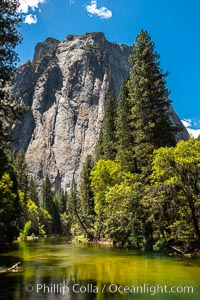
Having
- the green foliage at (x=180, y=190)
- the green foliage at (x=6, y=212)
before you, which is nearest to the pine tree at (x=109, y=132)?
the green foliage at (x=6, y=212)

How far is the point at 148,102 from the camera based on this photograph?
35375 millimetres

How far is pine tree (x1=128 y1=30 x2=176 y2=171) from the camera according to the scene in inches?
1347

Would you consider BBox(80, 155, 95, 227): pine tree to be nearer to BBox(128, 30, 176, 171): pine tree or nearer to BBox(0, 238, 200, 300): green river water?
BBox(128, 30, 176, 171): pine tree

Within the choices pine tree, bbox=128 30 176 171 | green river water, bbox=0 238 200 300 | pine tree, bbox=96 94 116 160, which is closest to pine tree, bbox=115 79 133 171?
pine tree, bbox=128 30 176 171

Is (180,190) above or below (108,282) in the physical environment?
above

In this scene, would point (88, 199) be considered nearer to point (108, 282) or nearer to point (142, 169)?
point (142, 169)

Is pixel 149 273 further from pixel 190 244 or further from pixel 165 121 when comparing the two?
pixel 165 121

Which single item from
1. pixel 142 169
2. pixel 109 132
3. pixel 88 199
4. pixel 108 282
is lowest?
pixel 108 282

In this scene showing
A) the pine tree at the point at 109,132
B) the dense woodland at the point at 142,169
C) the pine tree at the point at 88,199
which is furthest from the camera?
the pine tree at the point at 88,199

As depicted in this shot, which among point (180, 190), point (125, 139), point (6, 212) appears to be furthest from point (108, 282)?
point (125, 139)

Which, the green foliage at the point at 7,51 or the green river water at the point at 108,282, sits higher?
the green foliage at the point at 7,51

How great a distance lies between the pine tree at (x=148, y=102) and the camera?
34219 millimetres

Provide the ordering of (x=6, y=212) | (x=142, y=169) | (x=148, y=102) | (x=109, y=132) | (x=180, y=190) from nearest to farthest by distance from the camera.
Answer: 1. (x=180, y=190)
2. (x=142, y=169)
3. (x=148, y=102)
4. (x=6, y=212)
5. (x=109, y=132)

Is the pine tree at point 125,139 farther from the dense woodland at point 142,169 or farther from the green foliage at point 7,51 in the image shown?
the green foliage at point 7,51
